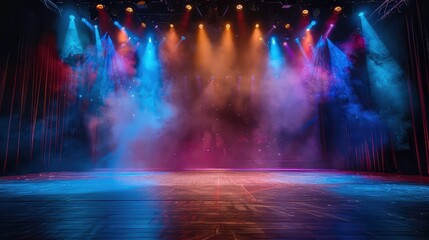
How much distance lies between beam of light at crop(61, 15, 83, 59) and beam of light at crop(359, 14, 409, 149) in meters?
8.87

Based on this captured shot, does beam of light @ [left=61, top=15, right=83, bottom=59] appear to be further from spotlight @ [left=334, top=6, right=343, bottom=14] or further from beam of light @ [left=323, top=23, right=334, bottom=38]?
beam of light @ [left=323, top=23, right=334, bottom=38]

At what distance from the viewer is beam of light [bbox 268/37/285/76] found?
9.98m

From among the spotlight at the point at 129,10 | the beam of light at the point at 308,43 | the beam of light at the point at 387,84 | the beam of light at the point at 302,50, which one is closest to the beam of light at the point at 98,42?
the spotlight at the point at 129,10

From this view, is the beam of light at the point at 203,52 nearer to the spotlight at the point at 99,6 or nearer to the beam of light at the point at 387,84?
the spotlight at the point at 99,6

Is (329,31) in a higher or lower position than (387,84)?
higher

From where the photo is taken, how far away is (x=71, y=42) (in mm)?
8828

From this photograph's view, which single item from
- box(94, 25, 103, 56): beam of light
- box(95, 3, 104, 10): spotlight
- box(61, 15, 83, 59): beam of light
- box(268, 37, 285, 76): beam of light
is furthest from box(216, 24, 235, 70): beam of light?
box(61, 15, 83, 59): beam of light

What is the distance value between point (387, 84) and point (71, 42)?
9731mm

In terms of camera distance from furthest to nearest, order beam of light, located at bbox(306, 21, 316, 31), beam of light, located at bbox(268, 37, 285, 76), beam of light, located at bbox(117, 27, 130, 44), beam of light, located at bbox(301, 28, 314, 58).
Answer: beam of light, located at bbox(268, 37, 285, 76) → beam of light, located at bbox(301, 28, 314, 58) → beam of light, located at bbox(117, 27, 130, 44) → beam of light, located at bbox(306, 21, 316, 31)

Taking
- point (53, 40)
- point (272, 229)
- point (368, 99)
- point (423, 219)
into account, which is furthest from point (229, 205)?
point (53, 40)

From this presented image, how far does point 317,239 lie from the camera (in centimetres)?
166

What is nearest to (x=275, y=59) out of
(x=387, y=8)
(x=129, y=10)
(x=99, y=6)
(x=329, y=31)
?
(x=329, y=31)

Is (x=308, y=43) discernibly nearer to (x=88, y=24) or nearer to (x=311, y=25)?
(x=311, y=25)

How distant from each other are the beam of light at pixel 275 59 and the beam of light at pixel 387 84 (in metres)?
2.91
